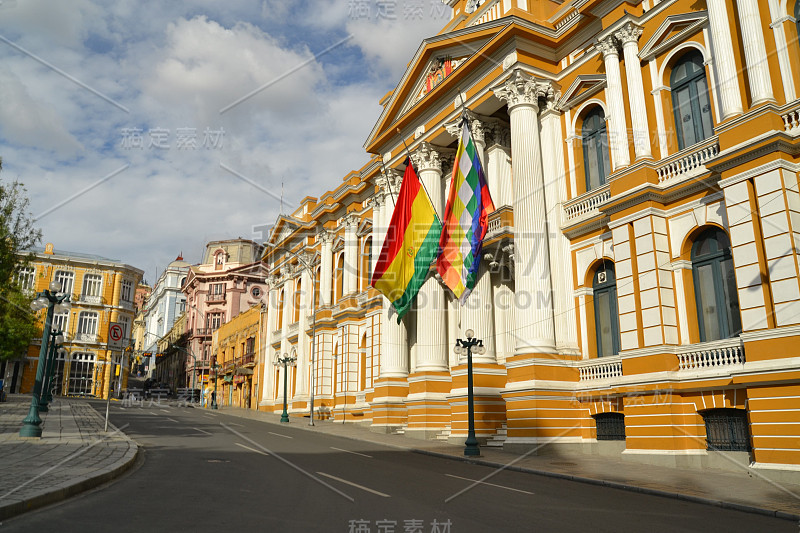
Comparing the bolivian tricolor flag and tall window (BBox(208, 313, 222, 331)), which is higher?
tall window (BBox(208, 313, 222, 331))

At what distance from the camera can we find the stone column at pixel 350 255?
1538 inches

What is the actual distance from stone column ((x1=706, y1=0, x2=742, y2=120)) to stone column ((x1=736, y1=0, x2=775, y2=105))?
1.46ft

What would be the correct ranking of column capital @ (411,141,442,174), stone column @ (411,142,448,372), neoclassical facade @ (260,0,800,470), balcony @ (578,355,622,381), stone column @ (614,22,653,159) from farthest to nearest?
column capital @ (411,141,442,174) → stone column @ (411,142,448,372) → balcony @ (578,355,622,381) → stone column @ (614,22,653,159) → neoclassical facade @ (260,0,800,470)

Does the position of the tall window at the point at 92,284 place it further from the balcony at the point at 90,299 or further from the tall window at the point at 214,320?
the tall window at the point at 214,320

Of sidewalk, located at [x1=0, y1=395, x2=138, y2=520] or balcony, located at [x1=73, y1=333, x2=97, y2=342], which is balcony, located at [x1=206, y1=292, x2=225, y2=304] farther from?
sidewalk, located at [x1=0, y1=395, x2=138, y2=520]

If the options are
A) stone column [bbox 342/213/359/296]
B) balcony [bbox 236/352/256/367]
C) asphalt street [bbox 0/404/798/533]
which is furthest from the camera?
balcony [bbox 236/352/256/367]

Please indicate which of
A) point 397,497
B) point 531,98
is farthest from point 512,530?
point 531,98

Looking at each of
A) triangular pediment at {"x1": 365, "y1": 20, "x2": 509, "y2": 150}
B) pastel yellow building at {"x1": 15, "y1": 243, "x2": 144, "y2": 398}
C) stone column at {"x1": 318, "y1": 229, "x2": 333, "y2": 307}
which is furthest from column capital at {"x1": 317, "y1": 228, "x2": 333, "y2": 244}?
pastel yellow building at {"x1": 15, "y1": 243, "x2": 144, "y2": 398}

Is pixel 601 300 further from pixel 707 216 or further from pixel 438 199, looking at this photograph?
pixel 438 199

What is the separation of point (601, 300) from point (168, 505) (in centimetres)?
1632

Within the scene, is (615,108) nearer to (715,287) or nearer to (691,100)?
(691,100)

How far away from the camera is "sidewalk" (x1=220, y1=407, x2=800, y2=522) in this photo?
10.5m

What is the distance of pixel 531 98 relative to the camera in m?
22.9

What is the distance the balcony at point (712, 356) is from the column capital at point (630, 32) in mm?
10316
